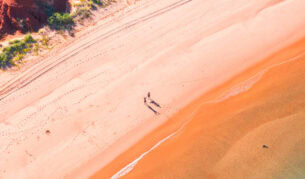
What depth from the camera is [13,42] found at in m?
14.8

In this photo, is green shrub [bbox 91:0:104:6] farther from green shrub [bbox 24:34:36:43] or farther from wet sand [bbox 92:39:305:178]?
wet sand [bbox 92:39:305:178]

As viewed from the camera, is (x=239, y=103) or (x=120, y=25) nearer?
(x=239, y=103)

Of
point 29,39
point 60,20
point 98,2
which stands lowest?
point 29,39

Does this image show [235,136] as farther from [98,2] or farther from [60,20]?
[60,20]

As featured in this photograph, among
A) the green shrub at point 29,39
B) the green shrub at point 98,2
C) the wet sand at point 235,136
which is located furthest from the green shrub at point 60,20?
the wet sand at point 235,136

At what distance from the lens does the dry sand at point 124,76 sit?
13703mm

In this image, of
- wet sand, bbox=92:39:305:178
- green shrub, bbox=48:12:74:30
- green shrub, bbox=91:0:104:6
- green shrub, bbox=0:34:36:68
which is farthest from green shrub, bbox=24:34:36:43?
wet sand, bbox=92:39:305:178

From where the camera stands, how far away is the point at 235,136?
14484 mm

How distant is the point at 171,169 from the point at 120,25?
9.65 m

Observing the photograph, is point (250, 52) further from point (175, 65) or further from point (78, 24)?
point (78, 24)

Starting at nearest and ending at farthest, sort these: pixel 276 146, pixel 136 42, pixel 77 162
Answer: pixel 77 162 < pixel 276 146 < pixel 136 42

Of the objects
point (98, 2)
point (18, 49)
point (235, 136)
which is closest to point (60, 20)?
point (98, 2)

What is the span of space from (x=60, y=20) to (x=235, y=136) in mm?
13100

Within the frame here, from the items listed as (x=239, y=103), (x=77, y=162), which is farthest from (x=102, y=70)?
(x=239, y=103)
